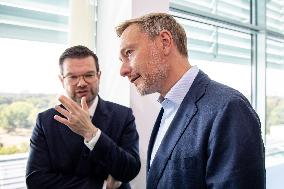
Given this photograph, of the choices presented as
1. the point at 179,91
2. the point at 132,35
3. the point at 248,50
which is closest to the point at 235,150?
the point at 179,91

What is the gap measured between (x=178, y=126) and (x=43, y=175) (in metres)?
0.81

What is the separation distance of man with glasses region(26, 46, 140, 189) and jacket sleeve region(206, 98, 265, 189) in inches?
24.6

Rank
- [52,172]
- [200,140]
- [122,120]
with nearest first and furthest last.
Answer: [200,140] < [52,172] < [122,120]

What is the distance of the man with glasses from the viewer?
1.41m

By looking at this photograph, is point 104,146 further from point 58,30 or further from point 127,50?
point 58,30

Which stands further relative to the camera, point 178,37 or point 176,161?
point 178,37

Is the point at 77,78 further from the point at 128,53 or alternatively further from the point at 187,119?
the point at 187,119

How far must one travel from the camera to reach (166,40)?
1.17 meters

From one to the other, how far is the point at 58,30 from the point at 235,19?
208cm

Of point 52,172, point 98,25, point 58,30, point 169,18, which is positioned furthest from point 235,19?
point 52,172

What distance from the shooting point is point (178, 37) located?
119 cm

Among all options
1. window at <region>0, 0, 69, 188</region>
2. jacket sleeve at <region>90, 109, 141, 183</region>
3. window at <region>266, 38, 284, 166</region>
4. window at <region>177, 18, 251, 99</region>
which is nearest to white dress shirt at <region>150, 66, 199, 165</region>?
jacket sleeve at <region>90, 109, 141, 183</region>

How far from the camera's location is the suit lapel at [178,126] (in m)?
1.07

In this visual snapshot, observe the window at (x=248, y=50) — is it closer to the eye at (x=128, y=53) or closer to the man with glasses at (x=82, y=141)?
the man with glasses at (x=82, y=141)
